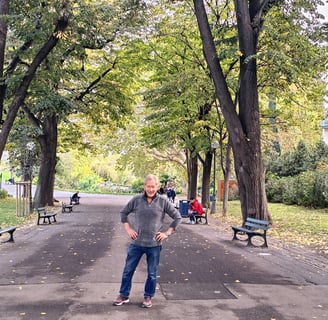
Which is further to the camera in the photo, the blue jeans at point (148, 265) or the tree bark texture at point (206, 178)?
the tree bark texture at point (206, 178)

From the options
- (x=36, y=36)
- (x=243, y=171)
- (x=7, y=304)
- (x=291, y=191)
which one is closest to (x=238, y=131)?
(x=243, y=171)

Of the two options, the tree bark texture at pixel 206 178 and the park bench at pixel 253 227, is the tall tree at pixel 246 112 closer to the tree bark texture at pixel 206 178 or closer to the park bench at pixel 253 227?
the park bench at pixel 253 227

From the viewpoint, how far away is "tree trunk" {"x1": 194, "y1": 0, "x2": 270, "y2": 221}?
602 inches

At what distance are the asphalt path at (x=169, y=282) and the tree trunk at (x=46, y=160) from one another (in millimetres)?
13507

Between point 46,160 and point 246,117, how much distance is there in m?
14.4

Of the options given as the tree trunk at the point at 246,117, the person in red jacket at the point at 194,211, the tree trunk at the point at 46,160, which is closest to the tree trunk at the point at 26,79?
the tree trunk at the point at 246,117

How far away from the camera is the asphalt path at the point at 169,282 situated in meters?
5.96

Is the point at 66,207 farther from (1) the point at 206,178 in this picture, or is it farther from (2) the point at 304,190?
(2) the point at 304,190

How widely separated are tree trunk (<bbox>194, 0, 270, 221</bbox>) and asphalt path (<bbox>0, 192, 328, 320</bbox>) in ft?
10.2

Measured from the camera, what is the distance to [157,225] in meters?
6.04

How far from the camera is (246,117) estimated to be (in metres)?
15.5

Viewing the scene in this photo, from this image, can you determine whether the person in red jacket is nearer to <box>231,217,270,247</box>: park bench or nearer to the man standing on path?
<box>231,217,270,247</box>: park bench

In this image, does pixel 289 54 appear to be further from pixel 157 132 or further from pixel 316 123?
pixel 157 132

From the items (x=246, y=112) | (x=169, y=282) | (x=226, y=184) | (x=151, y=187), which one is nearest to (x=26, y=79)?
(x=246, y=112)
